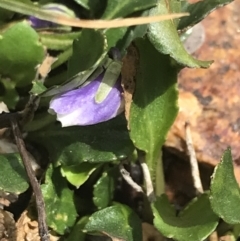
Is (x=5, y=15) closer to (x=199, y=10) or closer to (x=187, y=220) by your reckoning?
(x=199, y=10)

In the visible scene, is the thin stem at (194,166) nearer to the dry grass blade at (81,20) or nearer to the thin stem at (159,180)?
the thin stem at (159,180)

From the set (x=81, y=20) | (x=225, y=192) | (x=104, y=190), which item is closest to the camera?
(x=81, y=20)

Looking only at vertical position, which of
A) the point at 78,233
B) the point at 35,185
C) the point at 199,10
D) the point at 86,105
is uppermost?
the point at 199,10

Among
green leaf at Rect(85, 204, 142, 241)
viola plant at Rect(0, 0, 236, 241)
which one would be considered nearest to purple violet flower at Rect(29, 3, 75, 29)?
viola plant at Rect(0, 0, 236, 241)

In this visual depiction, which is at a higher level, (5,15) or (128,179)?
(5,15)

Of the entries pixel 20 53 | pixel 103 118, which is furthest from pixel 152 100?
pixel 20 53

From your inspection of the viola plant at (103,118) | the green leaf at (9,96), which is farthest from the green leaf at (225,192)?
the green leaf at (9,96)

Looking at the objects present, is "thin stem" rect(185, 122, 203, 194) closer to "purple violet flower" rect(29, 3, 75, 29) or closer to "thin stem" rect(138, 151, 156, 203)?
"thin stem" rect(138, 151, 156, 203)

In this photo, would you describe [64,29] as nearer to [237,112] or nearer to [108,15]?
[108,15]
